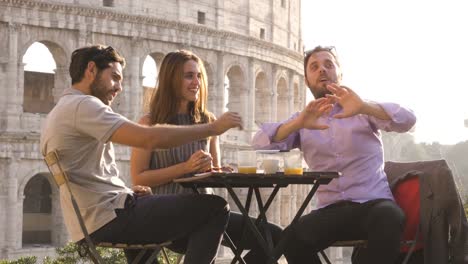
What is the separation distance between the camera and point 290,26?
38406 mm

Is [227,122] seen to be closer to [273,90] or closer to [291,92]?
[273,90]

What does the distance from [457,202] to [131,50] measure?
2530 cm

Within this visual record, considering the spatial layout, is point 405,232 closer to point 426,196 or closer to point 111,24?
point 426,196

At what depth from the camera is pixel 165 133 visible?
5.68 metres

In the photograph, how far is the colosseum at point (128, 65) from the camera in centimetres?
2830

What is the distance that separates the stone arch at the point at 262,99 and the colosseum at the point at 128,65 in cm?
4

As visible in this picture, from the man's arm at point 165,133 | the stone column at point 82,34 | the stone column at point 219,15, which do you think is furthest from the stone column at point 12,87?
the man's arm at point 165,133

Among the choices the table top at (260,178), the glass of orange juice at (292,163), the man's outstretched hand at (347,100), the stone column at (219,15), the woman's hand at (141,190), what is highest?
the stone column at (219,15)

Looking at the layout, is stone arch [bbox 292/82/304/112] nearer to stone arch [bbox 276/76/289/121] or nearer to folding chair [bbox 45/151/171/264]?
stone arch [bbox 276/76/289/121]

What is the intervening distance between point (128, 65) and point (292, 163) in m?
25.1

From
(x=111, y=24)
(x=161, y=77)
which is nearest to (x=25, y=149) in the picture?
(x=111, y=24)

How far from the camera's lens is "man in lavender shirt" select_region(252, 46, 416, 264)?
645 centimetres

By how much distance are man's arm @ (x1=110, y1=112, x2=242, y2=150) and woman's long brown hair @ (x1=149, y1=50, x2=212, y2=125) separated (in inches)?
56.3

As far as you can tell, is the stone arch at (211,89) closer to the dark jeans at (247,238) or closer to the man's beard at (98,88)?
the dark jeans at (247,238)
